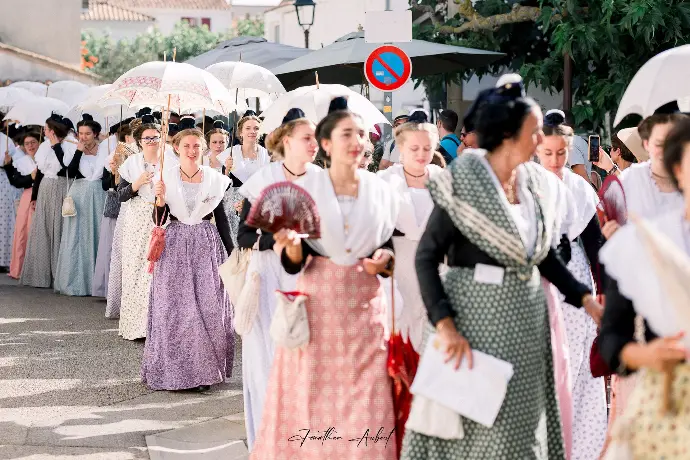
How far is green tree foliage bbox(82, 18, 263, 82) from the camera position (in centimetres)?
7650

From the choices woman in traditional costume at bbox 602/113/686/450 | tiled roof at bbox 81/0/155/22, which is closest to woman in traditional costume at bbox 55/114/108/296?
woman in traditional costume at bbox 602/113/686/450

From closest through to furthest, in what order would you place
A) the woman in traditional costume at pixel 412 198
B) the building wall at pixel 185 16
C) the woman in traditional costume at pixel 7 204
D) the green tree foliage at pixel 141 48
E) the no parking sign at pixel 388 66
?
the woman in traditional costume at pixel 412 198 → the no parking sign at pixel 388 66 → the woman in traditional costume at pixel 7 204 → the green tree foliage at pixel 141 48 → the building wall at pixel 185 16

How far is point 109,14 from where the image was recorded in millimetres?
100062

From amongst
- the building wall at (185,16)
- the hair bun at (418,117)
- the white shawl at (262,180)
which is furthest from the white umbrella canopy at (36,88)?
the building wall at (185,16)

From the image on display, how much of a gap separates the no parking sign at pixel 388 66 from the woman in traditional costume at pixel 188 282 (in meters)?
4.00

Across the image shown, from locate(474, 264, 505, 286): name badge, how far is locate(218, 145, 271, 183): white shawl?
7536 millimetres

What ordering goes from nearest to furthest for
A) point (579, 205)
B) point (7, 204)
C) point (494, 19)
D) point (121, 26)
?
point (579, 205)
point (494, 19)
point (7, 204)
point (121, 26)

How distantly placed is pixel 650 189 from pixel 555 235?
1370 mm

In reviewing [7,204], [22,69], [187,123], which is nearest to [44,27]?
[22,69]

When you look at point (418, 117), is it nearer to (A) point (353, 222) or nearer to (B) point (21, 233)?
(A) point (353, 222)

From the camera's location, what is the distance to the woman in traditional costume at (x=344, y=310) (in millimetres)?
5750

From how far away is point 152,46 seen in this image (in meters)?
79.9

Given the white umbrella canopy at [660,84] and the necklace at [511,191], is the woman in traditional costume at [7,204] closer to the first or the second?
the white umbrella canopy at [660,84]

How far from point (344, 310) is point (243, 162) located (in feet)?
22.2
